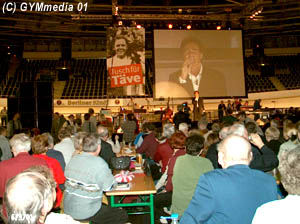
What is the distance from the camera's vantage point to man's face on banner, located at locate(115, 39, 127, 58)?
1237 centimetres

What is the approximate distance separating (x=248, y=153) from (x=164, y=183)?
91.6 inches

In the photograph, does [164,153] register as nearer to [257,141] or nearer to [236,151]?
[257,141]

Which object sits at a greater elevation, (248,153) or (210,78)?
(210,78)

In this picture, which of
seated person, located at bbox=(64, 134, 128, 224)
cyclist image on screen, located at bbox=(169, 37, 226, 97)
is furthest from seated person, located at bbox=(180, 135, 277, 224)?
cyclist image on screen, located at bbox=(169, 37, 226, 97)

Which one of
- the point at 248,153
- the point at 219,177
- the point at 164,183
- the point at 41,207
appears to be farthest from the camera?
the point at 164,183

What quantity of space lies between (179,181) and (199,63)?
1048 cm

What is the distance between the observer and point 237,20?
13820 millimetres

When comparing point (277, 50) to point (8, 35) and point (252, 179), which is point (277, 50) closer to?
point (8, 35)

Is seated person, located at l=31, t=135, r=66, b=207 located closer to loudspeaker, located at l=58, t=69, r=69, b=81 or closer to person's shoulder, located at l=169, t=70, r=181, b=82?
person's shoulder, located at l=169, t=70, r=181, b=82

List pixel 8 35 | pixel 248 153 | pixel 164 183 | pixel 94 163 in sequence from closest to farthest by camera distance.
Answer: pixel 248 153 → pixel 94 163 → pixel 164 183 → pixel 8 35

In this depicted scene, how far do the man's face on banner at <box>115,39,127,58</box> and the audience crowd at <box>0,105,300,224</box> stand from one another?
6.89 m

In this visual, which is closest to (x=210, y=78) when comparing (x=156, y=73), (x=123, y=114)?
(x=156, y=73)

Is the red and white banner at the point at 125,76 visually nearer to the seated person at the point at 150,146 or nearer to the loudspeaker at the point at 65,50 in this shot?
the seated person at the point at 150,146

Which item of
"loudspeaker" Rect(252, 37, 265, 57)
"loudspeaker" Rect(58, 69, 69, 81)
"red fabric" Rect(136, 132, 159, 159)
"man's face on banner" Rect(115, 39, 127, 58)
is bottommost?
"red fabric" Rect(136, 132, 159, 159)
